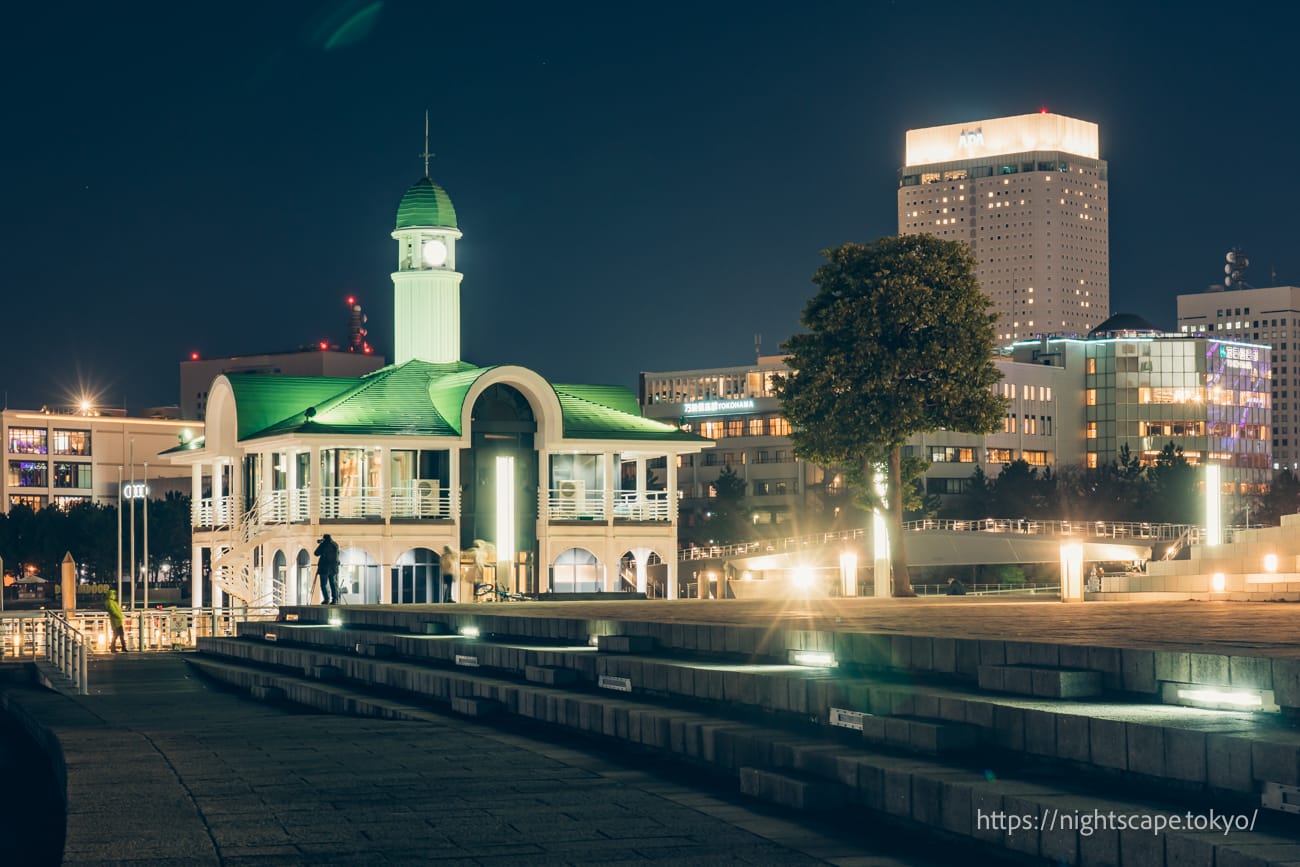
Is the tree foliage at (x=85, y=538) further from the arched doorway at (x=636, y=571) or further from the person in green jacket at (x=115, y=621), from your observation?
the person in green jacket at (x=115, y=621)

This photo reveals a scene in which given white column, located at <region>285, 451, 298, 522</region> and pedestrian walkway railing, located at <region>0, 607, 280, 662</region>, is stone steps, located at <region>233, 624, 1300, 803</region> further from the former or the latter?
white column, located at <region>285, 451, 298, 522</region>

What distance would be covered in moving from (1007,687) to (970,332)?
126 ft

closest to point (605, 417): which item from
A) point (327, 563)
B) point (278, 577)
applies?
point (278, 577)

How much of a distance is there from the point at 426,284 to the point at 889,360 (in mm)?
20370

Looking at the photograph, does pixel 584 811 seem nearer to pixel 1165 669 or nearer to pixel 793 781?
pixel 793 781

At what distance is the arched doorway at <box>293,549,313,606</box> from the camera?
5469 cm

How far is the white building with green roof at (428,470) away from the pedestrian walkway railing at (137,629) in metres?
9.73

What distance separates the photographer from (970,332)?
49.4 metres

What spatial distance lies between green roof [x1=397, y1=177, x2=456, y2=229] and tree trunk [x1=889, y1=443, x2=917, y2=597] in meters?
20.7

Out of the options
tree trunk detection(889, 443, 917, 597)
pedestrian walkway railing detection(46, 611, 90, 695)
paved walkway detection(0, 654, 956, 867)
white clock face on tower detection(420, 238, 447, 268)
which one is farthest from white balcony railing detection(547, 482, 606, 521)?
paved walkway detection(0, 654, 956, 867)

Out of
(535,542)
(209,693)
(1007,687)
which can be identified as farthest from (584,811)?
(535,542)

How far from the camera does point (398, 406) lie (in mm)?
57125

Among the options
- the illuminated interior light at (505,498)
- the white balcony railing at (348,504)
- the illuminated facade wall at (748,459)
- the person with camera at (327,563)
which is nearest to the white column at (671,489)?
the illuminated interior light at (505,498)

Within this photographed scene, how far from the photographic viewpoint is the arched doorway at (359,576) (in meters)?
54.8
